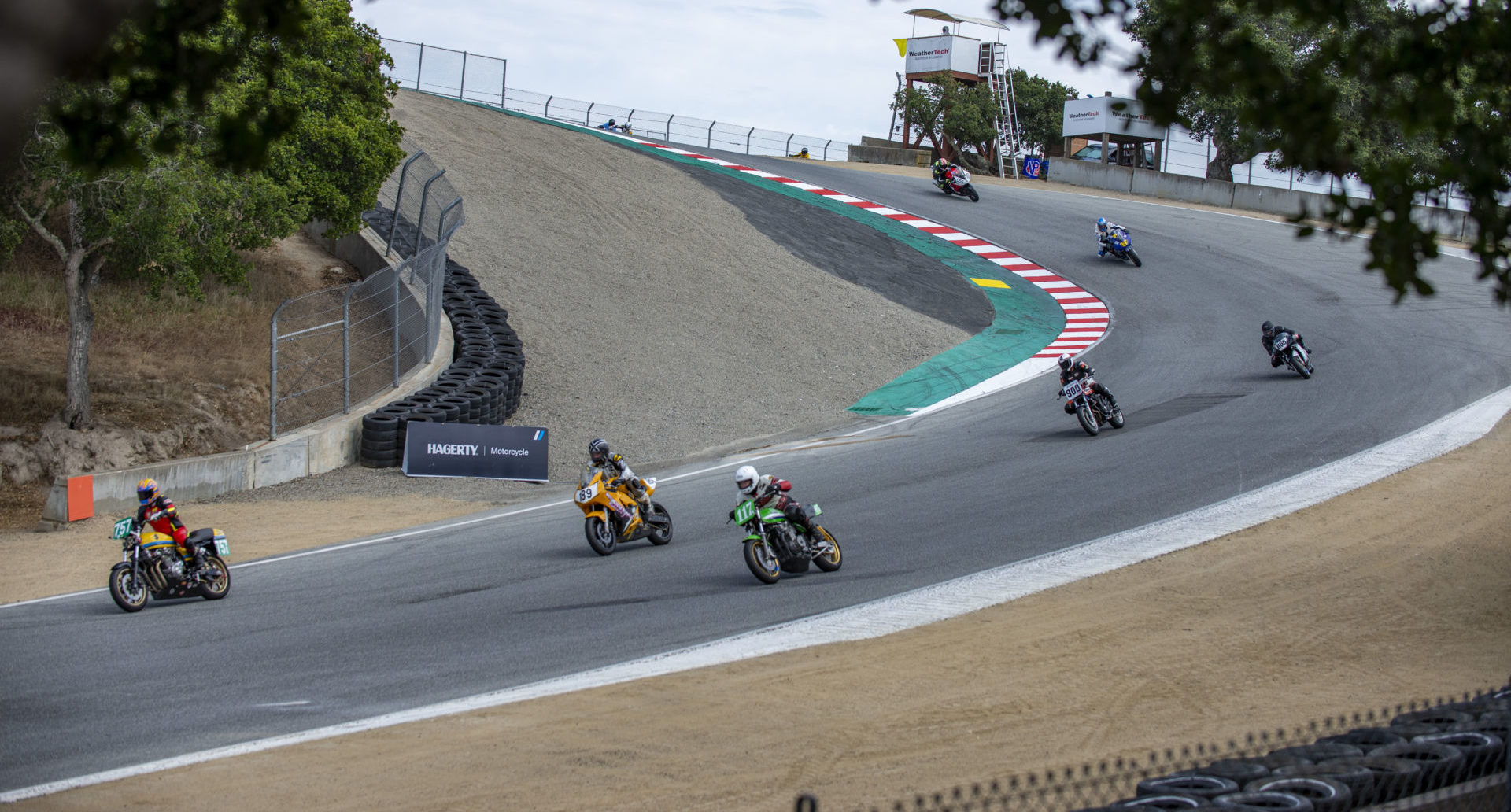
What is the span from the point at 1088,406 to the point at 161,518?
13.3 metres

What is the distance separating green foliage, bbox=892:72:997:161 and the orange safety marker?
52.6 meters

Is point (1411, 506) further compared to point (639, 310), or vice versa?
point (639, 310)

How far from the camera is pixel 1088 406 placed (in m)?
19.0

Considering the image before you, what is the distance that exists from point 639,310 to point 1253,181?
45995 mm

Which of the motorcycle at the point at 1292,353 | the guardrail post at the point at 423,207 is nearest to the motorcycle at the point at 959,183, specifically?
the motorcycle at the point at 1292,353

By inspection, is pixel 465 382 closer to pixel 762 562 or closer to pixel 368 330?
pixel 368 330

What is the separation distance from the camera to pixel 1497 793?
15.4ft

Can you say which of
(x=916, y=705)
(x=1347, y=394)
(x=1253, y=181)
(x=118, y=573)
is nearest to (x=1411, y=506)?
(x=1347, y=394)

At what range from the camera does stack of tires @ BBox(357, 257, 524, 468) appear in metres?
18.6

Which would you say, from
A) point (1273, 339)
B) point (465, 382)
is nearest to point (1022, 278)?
point (1273, 339)

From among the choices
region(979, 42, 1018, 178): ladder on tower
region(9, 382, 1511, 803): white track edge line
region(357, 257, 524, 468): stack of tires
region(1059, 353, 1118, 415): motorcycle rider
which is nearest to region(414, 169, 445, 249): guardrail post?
region(357, 257, 524, 468): stack of tires

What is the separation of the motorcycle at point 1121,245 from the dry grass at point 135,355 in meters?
22.8

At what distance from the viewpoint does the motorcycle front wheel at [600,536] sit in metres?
13.3

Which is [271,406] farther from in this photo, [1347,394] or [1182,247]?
[1182,247]
